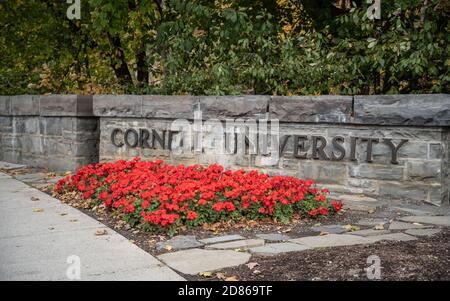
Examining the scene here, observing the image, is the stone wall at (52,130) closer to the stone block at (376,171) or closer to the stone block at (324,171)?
the stone block at (324,171)

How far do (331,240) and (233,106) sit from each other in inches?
123

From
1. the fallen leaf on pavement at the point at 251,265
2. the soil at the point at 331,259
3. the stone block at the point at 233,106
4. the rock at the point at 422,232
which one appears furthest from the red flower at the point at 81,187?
the rock at the point at 422,232

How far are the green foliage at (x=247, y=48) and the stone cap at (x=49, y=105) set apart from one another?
1.05m

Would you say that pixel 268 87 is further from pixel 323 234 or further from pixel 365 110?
pixel 323 234

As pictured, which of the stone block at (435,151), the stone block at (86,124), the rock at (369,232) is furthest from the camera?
A: the stone block at (86,124)

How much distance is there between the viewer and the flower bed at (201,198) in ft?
17.5

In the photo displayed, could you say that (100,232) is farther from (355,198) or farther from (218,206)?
(355,198)

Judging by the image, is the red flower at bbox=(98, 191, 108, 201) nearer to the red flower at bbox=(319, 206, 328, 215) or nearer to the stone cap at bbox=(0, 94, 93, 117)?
the red flower at bbox=(319, 206, 328, 215)

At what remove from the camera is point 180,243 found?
473 cm

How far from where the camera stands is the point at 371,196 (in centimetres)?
666

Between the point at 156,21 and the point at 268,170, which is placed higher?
the point at 156,21

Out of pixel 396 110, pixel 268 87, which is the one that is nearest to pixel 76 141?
pixel 268 87

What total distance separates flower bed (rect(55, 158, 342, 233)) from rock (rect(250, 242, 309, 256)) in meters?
0.82

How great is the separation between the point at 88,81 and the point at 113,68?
1.46 meters
